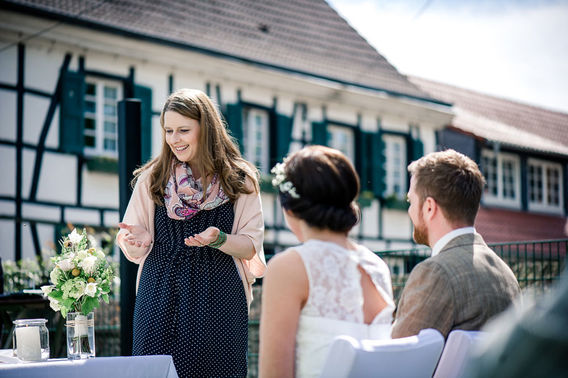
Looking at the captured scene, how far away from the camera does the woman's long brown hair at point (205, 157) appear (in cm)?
378

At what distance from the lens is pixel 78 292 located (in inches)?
129

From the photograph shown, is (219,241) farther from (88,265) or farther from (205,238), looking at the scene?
(88,265)

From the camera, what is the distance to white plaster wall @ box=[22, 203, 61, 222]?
40.2ft

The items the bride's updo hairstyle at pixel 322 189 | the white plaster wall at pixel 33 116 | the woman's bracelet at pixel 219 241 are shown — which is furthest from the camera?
the white plaster wall at pixel 33 116

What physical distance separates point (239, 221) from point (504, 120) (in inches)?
885

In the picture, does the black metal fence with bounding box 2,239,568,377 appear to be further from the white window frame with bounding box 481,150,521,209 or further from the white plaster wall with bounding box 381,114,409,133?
the white window frame with bounding box 481,150,521,209

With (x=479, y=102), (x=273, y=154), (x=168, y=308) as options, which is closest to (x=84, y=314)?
(x=168, y=308)

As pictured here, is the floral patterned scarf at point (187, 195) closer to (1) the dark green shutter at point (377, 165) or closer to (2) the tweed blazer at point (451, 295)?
(2) the tweed blazer at point (451, 295)

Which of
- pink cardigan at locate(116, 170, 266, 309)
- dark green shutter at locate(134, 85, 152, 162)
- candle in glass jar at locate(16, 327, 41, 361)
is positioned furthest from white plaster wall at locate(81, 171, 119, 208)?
candle in glass jar at locate(16, 327, 41, 361)

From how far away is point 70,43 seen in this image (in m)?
12.9

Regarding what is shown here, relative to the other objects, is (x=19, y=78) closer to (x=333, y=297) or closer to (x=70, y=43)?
(x=70, y=43)

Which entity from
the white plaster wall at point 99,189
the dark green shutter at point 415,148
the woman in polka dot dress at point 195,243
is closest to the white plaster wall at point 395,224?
the dark green shutter at point 415,148

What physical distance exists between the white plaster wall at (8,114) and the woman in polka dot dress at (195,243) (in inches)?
355

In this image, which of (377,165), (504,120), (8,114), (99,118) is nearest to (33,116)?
(8,114)
